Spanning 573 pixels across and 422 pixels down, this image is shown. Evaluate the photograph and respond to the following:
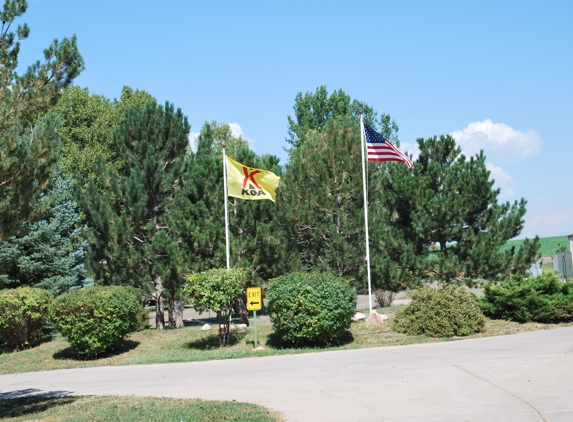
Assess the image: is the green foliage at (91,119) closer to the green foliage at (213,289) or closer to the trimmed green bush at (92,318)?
the trimmed green bush at (92,318)

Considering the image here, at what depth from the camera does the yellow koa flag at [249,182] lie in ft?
60.5

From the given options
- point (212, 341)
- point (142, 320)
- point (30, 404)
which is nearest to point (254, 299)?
point (212, 341)

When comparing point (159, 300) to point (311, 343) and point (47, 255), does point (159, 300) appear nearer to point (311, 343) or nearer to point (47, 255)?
point (47, 255)

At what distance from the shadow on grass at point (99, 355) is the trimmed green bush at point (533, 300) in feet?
33.1

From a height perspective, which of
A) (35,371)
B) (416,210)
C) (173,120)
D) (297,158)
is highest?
(173,120)

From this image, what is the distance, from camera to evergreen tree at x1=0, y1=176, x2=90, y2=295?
22.3m

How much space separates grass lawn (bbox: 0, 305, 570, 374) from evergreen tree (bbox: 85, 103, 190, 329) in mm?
3282

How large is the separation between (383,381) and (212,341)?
25.1 feet

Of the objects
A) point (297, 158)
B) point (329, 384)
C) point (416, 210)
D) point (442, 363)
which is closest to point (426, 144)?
point (416, 210)

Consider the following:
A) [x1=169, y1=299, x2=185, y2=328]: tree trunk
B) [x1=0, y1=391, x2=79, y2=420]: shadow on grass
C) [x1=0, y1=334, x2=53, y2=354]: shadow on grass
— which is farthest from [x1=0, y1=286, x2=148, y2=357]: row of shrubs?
[x1=169, y1=299, x2=185, y2=328]: tree trunk

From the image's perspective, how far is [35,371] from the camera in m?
15.6

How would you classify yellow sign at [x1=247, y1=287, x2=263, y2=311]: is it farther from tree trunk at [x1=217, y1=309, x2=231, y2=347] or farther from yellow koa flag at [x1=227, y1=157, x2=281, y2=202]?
yellow koa flag at [x1=227, y1=157, x2=281, y2=202]

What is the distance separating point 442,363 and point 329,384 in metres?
2.68

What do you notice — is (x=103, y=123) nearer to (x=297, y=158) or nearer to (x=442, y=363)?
(x=297, y=158)
